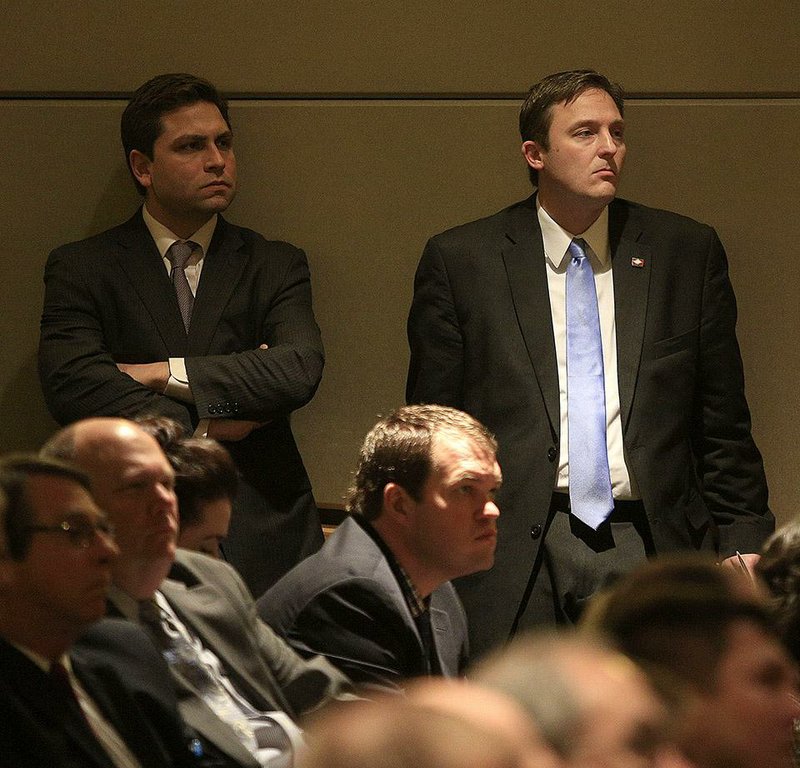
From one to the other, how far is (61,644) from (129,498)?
335mm

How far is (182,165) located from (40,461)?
178 centimetres

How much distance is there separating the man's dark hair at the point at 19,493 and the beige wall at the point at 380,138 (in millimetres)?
2191

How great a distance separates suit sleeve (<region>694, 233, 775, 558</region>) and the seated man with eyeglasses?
1739 millimetres

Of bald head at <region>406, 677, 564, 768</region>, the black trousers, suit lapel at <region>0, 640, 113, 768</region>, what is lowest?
the black trousers

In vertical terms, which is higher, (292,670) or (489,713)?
(489,713)

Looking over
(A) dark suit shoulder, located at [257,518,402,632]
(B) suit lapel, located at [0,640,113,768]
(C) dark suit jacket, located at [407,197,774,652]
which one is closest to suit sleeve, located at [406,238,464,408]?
(C) dark suit jacket, located at [407,197,774,652]

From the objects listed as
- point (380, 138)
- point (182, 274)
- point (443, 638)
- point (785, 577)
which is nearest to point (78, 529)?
point (443, 638)

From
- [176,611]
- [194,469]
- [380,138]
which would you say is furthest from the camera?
[380,138]

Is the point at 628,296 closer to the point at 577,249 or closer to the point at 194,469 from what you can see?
the point at 577,249

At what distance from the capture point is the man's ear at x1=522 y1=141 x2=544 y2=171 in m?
3.49

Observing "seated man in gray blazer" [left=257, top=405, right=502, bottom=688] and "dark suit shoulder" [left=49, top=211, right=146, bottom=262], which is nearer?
"seated man in gray blazer" [left=257, top=405, right=502, bottom=688]

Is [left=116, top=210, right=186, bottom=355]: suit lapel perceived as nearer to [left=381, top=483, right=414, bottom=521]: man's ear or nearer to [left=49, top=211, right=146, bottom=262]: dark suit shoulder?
[left=49, top=211, right=146, bottom=262]: dark suit shoulder

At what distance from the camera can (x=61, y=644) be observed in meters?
1.85

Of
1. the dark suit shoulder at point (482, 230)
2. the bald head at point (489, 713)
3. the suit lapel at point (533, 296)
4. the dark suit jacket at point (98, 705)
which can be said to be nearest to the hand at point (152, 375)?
the dark suit shoulder at point (482, 230)
